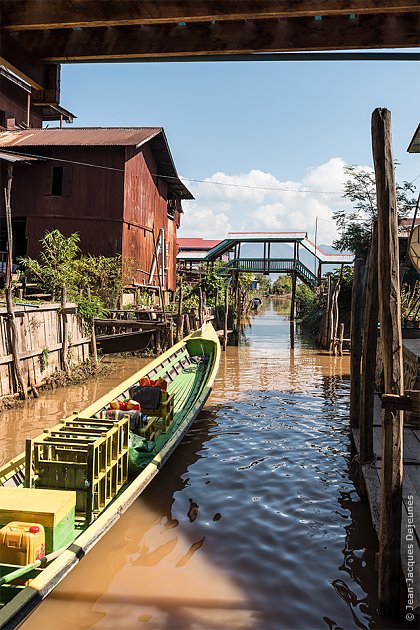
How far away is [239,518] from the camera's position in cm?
703

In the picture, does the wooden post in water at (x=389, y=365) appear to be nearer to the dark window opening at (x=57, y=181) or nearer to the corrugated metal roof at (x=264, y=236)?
the dark window opening at (x=57, y=181)

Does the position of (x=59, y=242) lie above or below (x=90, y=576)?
above

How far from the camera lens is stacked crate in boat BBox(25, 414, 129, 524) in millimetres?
5781

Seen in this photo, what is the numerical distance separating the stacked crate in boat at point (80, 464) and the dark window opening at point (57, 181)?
760 inches

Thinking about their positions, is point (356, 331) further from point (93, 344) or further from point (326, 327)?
point (326, 327)

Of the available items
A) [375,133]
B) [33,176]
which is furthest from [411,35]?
[33,176]

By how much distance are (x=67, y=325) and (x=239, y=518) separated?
9.25 m

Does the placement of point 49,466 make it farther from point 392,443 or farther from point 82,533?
point 392,443

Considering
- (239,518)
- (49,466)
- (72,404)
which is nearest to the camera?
(49,466)

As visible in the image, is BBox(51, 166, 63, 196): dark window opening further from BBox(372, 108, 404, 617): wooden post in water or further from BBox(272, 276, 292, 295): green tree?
BBox(272, 276, 292, 295): green tree

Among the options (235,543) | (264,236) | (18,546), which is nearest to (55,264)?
(264,236)

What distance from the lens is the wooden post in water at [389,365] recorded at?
459 centimetres

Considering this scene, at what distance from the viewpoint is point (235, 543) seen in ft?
20.9

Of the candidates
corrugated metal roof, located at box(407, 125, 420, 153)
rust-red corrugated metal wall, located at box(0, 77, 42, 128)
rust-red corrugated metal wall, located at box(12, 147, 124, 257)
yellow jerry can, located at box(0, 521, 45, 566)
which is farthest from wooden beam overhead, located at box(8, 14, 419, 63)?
rust-red corrugated metal wall, located at box(0, 77, 42, 128)
